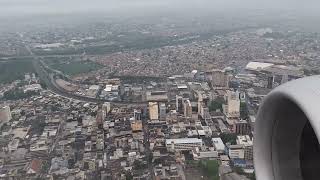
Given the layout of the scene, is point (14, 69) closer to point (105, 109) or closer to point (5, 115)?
point (5, 115)

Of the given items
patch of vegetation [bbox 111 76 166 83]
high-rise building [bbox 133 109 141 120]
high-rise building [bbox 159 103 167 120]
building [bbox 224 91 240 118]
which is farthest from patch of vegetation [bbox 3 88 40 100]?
building [bbox 224 91 240 118]

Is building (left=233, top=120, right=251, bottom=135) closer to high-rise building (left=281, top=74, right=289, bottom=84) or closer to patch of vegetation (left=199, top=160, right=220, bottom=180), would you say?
patch of vegetation (left=199, top=160, right=220, bottom=180)

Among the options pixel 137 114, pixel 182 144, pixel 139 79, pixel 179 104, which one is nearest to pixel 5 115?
pixel 137 114

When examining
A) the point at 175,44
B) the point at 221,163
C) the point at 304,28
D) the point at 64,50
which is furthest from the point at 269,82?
the point at 304,28

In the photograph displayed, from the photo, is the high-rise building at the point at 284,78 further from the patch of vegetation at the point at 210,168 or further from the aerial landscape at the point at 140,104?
the patch of vegetation at the point at 210,168

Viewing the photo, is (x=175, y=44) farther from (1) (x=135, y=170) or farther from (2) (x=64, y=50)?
(1) (x=135, y=170)

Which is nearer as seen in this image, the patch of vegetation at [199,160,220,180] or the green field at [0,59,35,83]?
the patch of vegetation at [199,160,220,180]
